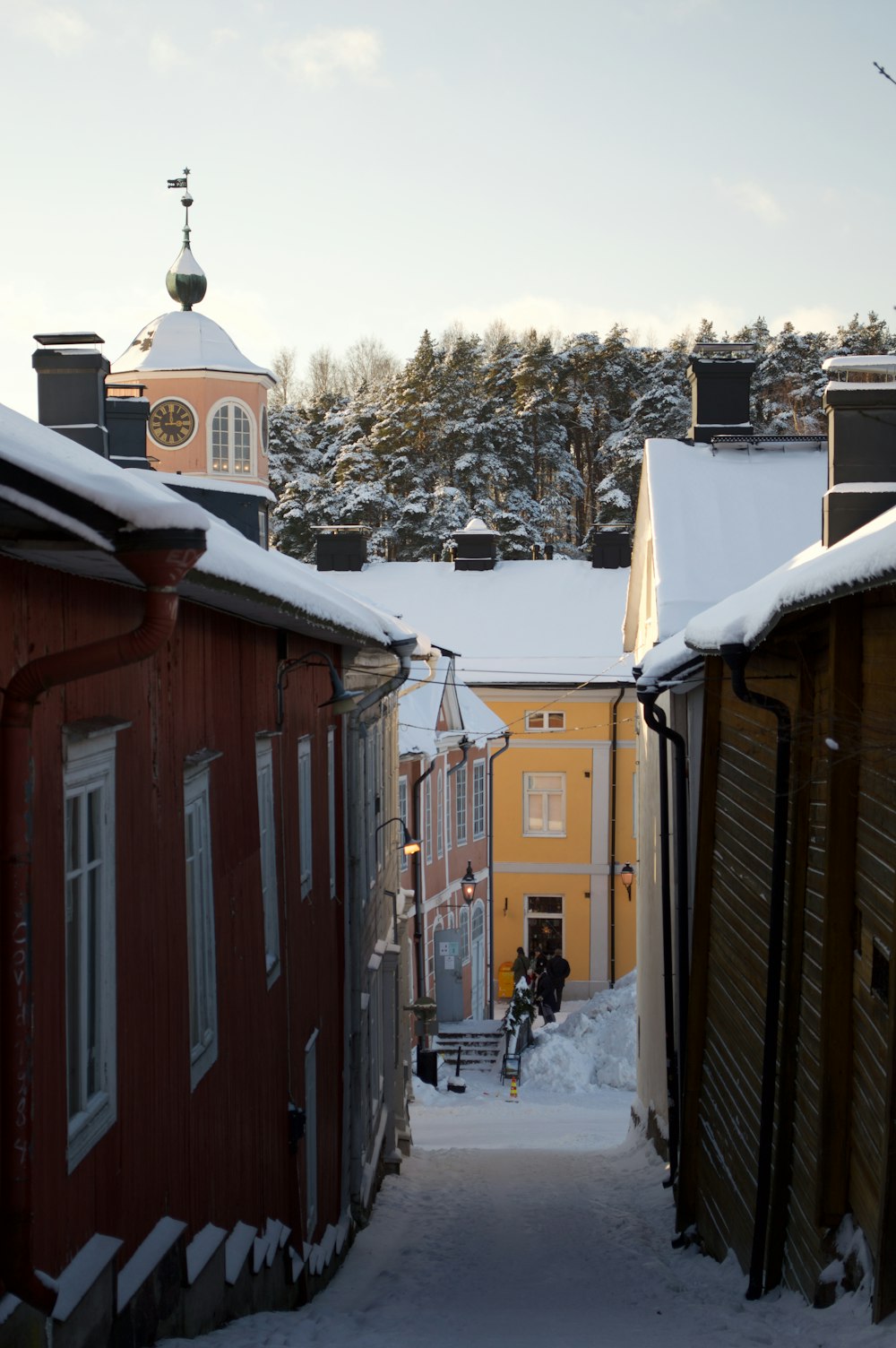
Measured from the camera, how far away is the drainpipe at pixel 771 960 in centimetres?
716

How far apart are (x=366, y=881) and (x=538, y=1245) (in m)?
3.90

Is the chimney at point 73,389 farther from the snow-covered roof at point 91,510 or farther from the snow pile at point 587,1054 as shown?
the snow pile at point 587,1054

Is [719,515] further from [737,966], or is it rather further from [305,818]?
[737,966]

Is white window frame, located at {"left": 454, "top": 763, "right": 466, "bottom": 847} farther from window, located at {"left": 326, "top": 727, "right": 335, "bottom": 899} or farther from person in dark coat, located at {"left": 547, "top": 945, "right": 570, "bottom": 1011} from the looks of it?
window, located at {"left": 326, "top": 727, "right": 335, "bottom": 899}

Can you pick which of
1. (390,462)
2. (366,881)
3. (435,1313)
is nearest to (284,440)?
(390,462)

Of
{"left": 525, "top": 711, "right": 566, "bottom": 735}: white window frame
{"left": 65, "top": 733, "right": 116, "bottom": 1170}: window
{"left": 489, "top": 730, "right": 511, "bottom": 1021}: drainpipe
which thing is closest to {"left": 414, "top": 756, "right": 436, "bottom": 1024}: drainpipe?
{"left": 489, "top": 730, "right": 511, "bottom": 1021}: drainpipe

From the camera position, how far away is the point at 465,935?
96.3ft

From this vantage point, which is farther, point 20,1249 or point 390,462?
point 390,462

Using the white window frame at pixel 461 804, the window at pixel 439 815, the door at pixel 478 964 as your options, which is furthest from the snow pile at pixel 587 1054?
the white window frame at pixel 461 804

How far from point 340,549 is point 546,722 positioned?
846 centimetres

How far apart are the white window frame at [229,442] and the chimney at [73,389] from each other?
9.71 m

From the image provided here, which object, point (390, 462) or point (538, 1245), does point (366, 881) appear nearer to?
point (538, 1245)

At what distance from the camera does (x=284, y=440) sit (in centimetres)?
5812

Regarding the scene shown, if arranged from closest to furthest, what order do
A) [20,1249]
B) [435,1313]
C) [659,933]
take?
[20,1249] → [435,1313] → [659,933]
